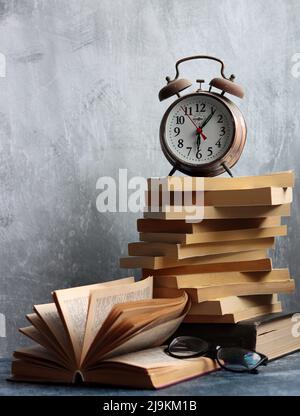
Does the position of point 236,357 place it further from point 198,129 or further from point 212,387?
point 198,129

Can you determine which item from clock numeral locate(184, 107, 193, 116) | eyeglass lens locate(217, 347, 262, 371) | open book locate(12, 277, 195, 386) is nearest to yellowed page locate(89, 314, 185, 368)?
open book locate(12, 277, 195, 386)

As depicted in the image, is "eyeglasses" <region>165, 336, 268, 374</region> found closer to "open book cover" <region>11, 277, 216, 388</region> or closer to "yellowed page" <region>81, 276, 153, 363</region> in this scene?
"open book cover" <region>11, 277, 216, 388</region>

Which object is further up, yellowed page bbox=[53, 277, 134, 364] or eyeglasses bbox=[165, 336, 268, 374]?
yellowed page bbox=[53, 277, 134, 364]

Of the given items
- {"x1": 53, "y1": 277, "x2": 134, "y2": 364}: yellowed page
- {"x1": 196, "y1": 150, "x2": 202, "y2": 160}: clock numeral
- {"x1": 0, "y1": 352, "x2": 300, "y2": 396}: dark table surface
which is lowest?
{"x1": 0, "y1": 352, "x2": 300, "y2": 396}: dark table surface

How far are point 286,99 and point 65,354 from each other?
3.44 ft

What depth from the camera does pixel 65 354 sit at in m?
1.62

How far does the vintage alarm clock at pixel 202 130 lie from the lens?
196 cm

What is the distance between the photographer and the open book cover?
1594mm

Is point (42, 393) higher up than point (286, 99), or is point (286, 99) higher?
point (286, 99)

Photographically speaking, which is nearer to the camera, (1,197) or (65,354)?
(65,354)

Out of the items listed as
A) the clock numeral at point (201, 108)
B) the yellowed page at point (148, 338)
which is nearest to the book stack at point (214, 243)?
the yellowed page at point (148, 338)

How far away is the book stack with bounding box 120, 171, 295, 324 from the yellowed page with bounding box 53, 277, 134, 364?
252 millimetres
